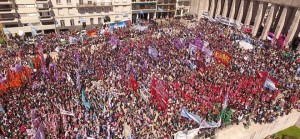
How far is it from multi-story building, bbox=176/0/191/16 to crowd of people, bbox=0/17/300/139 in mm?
28635

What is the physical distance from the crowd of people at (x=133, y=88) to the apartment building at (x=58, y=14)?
A: 7066 mm

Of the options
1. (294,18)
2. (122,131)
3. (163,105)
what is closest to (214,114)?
(163,105)

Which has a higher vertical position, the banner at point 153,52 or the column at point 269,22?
the column at point 269,22

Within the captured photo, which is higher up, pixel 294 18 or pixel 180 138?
pixel 294 18

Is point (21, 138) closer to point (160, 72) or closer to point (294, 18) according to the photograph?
point (160, 72)

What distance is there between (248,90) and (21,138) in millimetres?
29506

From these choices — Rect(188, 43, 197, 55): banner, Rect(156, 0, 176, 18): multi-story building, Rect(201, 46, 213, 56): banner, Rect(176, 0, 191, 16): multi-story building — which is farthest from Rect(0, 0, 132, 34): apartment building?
Rect(201, 46, 213, 56): banner

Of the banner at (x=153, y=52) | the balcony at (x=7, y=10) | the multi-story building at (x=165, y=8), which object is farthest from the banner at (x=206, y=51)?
the balcony at (x=7, y=10)

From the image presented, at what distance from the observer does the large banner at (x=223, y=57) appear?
4065cm

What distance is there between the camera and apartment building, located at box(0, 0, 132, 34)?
53375mm

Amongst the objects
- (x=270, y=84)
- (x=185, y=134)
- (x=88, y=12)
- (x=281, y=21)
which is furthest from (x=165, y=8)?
(x=185, y=134)

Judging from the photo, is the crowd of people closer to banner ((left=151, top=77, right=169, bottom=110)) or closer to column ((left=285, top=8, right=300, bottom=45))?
banner ((left=151, top=77, right=169, bottom=110))

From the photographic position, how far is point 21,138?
25.0 meters

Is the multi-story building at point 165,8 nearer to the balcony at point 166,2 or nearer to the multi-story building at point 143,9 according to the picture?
the balcony at point 166,2
